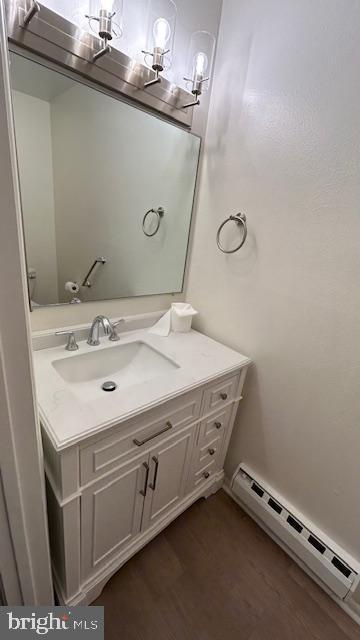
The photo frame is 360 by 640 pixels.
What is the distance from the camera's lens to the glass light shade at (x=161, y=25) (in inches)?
38.4

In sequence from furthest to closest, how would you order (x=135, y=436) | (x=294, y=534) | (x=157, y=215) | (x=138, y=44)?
(x=157, y=215), (x=294, y=534), (x=138, y=44), (x=135, y=436)

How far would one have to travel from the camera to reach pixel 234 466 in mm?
1471

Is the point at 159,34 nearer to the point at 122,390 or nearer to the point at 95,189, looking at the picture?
the point at 95,189

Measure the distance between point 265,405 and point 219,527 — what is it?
67cm

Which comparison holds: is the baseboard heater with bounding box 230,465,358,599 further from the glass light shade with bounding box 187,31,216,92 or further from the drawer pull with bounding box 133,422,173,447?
the glass light shade with bounding box 187,31,216,92

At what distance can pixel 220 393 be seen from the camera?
1175mm

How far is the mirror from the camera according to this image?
35.7 inches

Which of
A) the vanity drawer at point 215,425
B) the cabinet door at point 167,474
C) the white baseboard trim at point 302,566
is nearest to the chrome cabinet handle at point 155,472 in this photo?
the cabinet door at point 167,474

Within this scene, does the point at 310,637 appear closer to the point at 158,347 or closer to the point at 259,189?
the point at 158,347

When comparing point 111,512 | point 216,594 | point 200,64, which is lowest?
point 216,594

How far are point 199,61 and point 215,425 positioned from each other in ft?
5.11

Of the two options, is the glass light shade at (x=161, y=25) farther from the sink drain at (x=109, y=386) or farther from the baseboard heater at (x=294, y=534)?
the baseboard heater at (x=294, y=534)

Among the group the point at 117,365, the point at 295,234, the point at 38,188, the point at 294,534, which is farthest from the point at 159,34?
the point at 294,534

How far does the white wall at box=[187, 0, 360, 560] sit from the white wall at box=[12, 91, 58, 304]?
735mm
